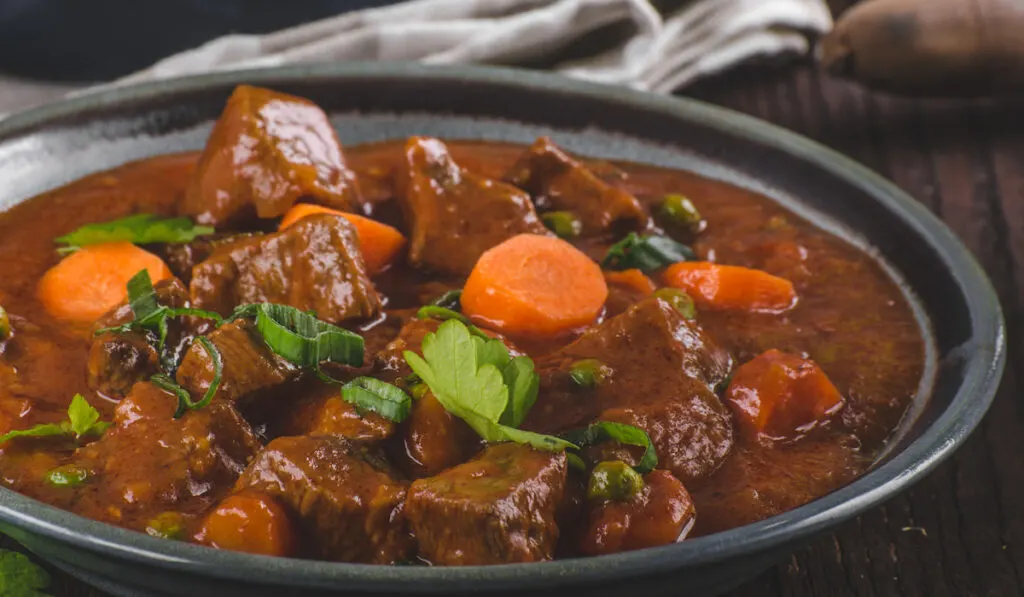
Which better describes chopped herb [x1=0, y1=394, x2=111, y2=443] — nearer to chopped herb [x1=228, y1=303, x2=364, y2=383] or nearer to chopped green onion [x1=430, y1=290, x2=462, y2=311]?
chopped herb [x1=228, y1=303, x2=364, y2=383]

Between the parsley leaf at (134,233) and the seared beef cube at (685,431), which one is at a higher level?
the parsley leaf at (134,233)

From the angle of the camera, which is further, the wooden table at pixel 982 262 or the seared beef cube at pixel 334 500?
the wooden table at pixel 982 262

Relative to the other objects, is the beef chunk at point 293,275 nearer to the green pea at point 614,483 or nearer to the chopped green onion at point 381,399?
the chopped green onion at point 381,399

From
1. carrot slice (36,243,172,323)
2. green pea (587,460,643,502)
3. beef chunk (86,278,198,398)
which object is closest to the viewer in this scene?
green pea (587,460,643,502)

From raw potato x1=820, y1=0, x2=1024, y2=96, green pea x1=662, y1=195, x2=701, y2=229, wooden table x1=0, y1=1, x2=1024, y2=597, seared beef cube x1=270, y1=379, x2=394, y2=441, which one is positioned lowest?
wooden table x1=0, y1=1, x2=1024, y2=597

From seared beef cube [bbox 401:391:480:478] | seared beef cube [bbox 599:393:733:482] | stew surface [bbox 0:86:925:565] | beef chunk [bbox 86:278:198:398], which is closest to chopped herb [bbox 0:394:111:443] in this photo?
stew surface [bbox 0:86:925:565]

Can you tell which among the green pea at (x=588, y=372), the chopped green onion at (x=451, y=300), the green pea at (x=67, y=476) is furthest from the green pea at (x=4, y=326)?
the green pea at (x=588, y=372)
